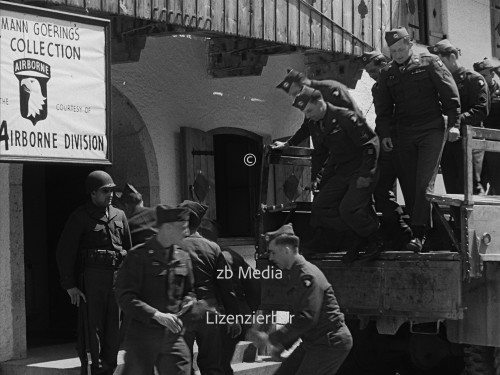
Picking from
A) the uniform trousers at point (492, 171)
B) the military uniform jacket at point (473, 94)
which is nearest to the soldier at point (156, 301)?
the military uniform jacket at point (473, 94)

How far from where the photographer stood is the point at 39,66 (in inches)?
392

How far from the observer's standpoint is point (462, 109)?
1123 centimetres

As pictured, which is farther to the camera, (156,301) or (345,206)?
(345,206)

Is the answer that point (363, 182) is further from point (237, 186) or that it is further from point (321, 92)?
point (237, 186)

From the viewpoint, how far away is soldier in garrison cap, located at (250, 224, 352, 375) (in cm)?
826

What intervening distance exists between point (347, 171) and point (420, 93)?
86cm

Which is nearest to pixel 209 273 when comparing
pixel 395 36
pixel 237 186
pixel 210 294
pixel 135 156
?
pixel 210 294

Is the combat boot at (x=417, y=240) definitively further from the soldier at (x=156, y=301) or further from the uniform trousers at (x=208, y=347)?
the soldier at (x=156, y=301)

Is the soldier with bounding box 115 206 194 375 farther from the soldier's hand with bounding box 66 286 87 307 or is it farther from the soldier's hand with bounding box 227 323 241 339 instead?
the soldier's hand with bounding box 66 286 87 307

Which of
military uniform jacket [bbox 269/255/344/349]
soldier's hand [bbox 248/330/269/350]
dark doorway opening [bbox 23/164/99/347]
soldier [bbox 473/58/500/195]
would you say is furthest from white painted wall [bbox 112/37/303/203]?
military uniform jacket [bbox 269/255/344/349]

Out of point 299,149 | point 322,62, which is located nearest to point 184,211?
point 299,149

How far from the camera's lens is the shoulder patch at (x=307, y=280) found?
827 centimetres

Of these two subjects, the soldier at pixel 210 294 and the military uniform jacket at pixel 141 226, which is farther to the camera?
the military uniform jacket at pixel 141 226

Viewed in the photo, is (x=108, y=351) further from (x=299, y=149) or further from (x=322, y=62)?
(x=322, y=62)
